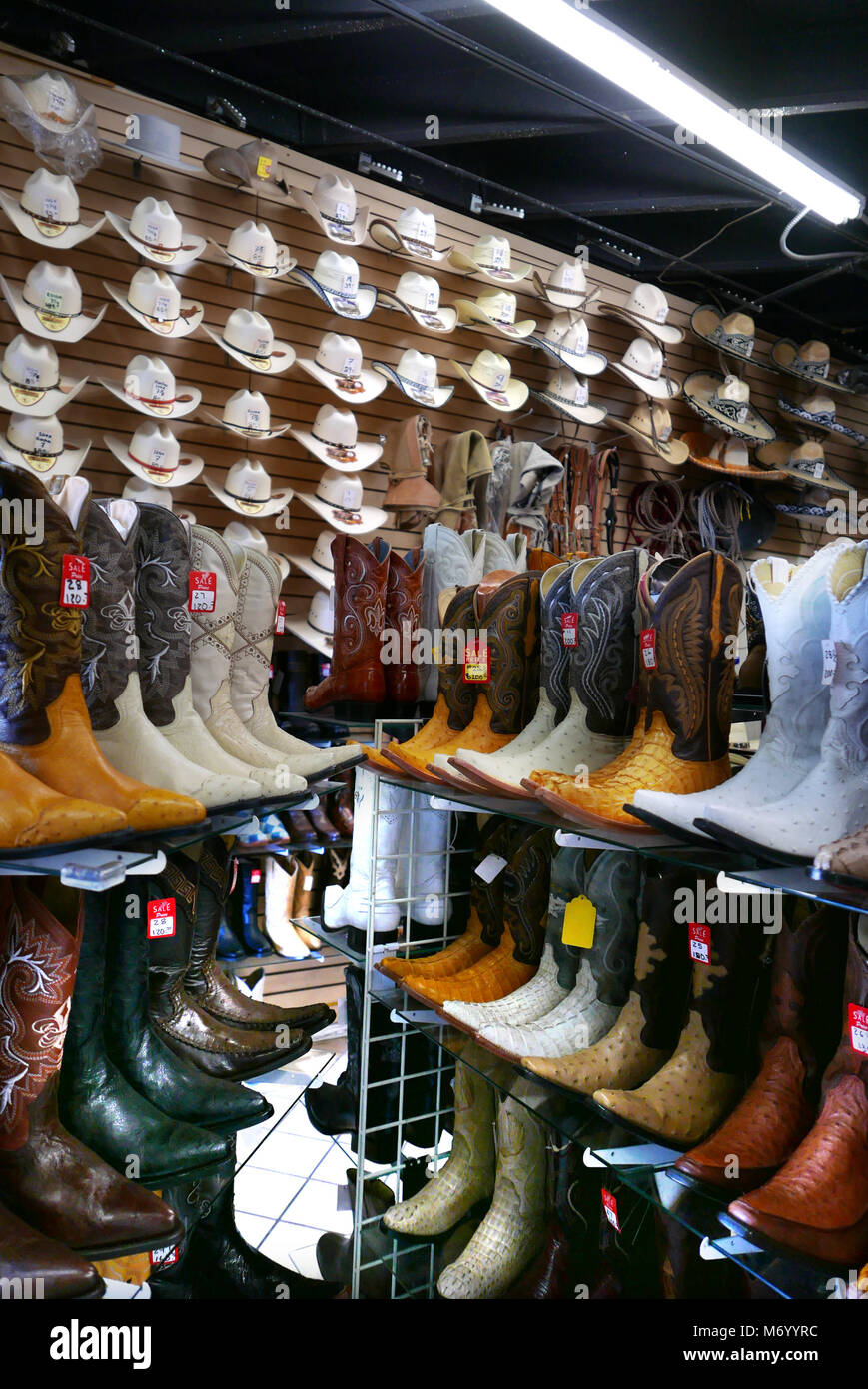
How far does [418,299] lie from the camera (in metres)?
5.04

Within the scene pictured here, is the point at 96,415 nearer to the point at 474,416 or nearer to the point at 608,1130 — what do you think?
the point at 474,416

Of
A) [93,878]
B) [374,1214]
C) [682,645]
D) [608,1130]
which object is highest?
[682,645]

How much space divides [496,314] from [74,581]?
441cm

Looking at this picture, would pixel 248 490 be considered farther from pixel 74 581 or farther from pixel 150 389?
pixel 74 581

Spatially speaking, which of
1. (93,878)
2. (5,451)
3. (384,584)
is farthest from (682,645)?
(5,451)

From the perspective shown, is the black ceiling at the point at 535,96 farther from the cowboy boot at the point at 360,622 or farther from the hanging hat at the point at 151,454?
the cowboy boot at the point at 360,622

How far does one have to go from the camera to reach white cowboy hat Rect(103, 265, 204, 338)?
13.6 feet

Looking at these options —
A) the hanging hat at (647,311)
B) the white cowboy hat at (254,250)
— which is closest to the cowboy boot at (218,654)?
the white cowboy hat at (254,250)

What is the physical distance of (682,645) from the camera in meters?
1.66

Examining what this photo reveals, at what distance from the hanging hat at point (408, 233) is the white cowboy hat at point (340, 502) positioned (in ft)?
4.16

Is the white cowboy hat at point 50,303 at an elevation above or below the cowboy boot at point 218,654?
above

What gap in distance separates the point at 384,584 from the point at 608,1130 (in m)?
1.78

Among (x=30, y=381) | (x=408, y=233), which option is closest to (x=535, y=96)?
(x=408, y=233)

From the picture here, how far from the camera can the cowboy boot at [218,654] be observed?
2.08 metres
